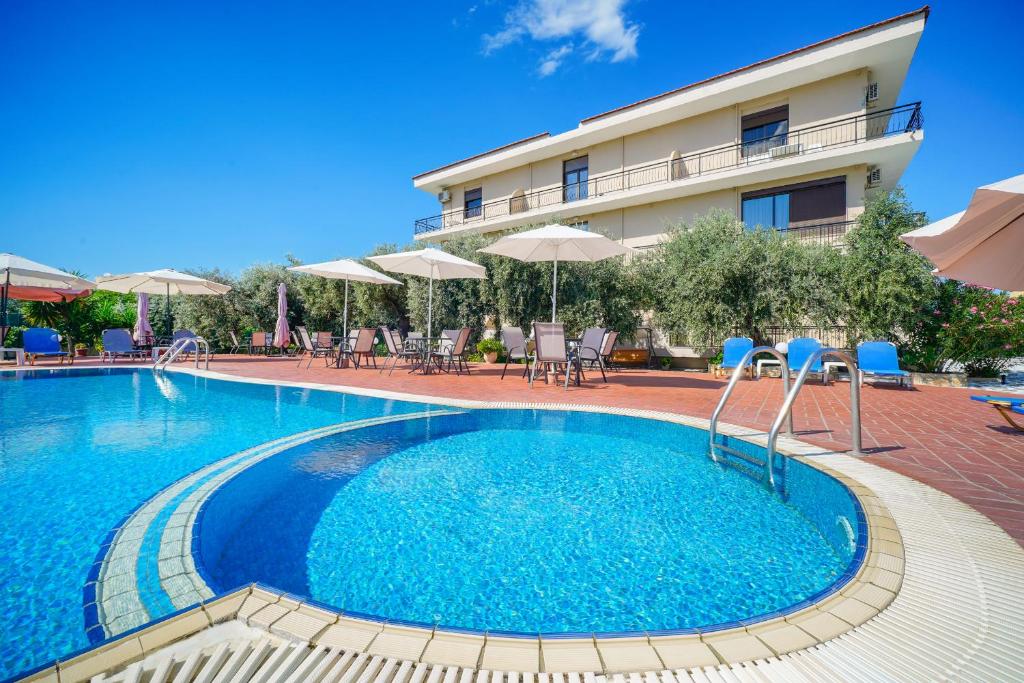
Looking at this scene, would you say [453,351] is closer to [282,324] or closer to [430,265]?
[430,265]

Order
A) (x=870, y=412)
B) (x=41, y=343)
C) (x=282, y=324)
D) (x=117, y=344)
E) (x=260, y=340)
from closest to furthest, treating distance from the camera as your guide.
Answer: (x=870, y=412) → (x=41, y=343) → (x=117, y=344) → (x=282, y=324) → (x=260, y=340)

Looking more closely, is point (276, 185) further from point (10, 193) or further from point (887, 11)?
point (887, 11)

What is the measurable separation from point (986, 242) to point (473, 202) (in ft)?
69.6

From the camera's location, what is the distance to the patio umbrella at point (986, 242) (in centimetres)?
261

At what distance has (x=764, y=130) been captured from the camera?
14867mm

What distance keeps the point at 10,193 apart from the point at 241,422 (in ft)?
162

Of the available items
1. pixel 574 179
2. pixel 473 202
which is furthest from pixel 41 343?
pixel 574 179

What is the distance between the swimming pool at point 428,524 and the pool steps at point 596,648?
0.20 m

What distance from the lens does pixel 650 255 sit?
1342 cm

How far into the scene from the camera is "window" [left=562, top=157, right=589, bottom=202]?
18609 millimetres

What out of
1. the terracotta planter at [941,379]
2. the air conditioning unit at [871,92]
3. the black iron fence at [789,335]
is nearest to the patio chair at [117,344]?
the black iron fence at [789,335]

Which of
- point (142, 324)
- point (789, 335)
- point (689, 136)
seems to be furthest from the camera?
point (689, 136)

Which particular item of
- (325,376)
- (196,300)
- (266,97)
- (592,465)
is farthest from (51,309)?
(592,465)

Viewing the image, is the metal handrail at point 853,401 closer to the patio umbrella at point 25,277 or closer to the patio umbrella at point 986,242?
the patio umbrella at point 986,242
